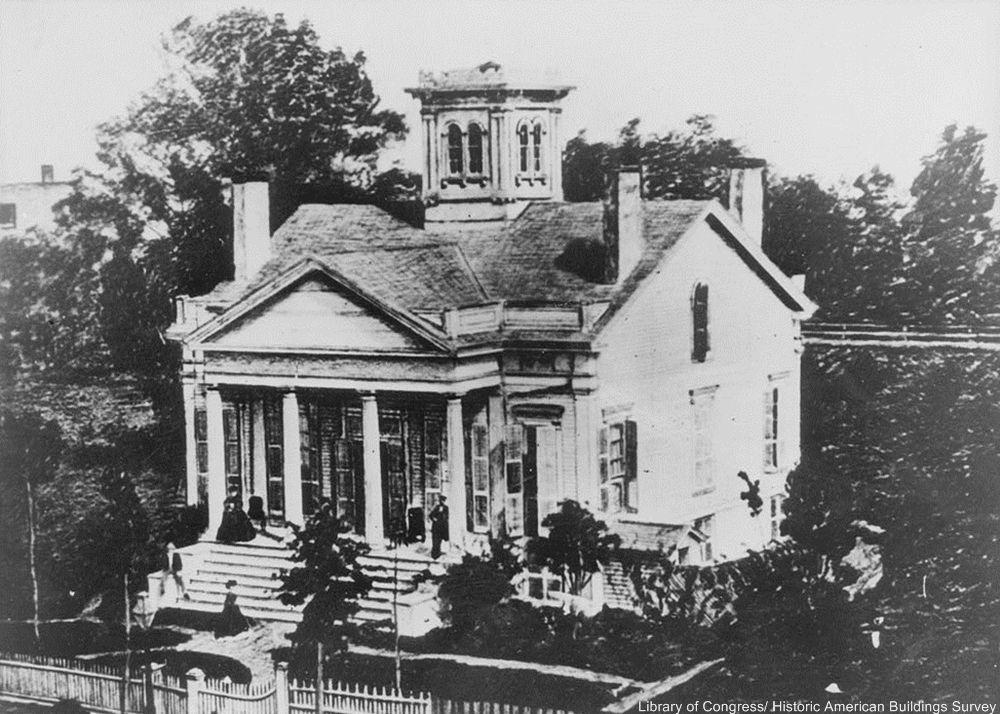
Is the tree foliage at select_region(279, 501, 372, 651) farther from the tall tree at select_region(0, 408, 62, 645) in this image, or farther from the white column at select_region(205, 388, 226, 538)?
the tall tree at select_region(0, 408, 62, 645)

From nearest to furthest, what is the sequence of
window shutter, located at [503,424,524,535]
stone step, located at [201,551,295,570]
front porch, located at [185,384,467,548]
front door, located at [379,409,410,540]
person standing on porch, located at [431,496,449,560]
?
window shutter, located at [503,424,524,535] → person standing on porch, located at [431,496,449,560] → front porch, located at [185,384,467,548] → front door, located at [379,409,410,540] → stone step, located at [201,551,295,570]

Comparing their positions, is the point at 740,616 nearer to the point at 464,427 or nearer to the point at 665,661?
the point at 665,661

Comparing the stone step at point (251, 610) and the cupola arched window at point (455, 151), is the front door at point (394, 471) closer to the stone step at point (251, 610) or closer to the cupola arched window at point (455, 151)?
the stone step at point (251, 610)

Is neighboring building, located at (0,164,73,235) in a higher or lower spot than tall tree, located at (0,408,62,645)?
higher

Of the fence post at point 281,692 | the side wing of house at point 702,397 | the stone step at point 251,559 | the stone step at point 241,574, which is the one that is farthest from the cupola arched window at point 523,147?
the fence post at point 281,692

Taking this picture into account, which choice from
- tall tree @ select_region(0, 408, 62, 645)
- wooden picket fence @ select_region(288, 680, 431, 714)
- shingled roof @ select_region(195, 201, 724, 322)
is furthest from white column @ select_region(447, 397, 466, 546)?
tall tree @ select_region(0, 408, 62, 645)

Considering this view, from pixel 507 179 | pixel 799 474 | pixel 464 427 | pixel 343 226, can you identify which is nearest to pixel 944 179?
pixel 799 474

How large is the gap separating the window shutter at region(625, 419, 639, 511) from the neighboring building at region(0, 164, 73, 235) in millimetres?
3652

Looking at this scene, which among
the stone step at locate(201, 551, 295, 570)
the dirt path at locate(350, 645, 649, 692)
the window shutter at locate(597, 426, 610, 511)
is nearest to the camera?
the dirt path at locate(350, 645, 649, 692)

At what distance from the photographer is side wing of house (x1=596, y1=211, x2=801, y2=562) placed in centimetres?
737

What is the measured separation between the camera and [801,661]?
23.5 feet

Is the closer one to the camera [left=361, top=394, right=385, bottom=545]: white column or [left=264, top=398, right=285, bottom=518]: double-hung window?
[left=361, top=394, right=385, bottom=545]: white column

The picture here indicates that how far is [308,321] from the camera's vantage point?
790 cm

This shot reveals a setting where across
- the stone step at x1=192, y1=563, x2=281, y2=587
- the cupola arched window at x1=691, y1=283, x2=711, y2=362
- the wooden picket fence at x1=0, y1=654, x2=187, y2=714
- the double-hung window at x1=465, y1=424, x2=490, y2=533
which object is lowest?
the wooden picket fence at x1=0, y1=654, x2=187, y2=714
